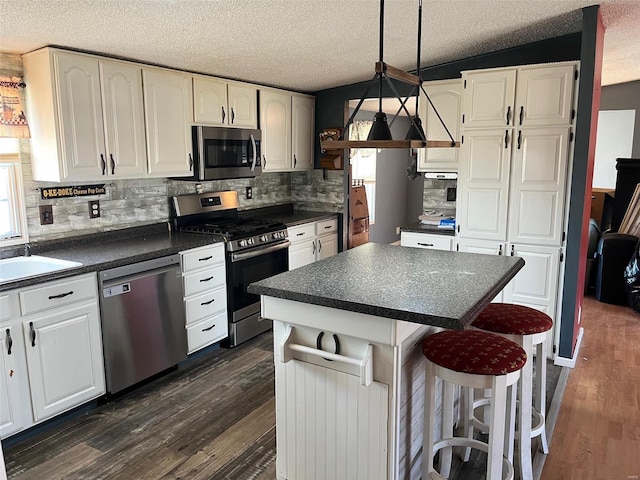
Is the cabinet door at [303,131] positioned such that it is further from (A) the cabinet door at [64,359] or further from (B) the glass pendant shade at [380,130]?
(B) the glass pendant shade at [380,130]

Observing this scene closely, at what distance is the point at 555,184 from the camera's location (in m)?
3.51

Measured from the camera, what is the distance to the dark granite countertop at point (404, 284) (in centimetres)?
181

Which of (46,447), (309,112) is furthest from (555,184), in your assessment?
(46,447)

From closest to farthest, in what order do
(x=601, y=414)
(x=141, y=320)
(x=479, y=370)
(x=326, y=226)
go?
(x=479, y=370)
(x=601, y=414)
(x=141, y=320)
(x=326, y=226)

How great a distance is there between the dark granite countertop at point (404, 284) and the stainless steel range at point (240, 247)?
1329 millimetres

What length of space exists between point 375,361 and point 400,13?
2.08 metres

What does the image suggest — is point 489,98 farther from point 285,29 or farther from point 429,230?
point 285,29

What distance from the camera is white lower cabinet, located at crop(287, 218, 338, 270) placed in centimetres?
465

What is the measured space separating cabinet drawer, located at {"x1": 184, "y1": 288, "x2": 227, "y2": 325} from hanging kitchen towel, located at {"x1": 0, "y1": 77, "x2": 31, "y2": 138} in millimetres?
1502

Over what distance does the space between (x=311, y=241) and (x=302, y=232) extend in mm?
204

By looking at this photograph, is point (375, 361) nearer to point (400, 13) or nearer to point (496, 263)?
point (496, 263)

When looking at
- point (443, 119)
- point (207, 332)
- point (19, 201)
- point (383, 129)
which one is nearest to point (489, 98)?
point (443, 119)

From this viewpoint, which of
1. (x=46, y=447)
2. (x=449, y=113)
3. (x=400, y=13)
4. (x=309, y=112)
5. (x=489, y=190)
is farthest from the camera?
(x=309, y=112)

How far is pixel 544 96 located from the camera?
11.4ft
